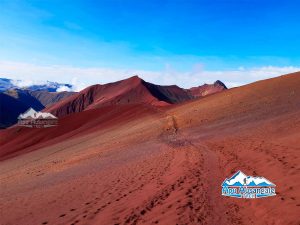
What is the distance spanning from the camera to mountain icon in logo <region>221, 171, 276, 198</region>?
1025 centimetres

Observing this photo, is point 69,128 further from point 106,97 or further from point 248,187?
point 106,97

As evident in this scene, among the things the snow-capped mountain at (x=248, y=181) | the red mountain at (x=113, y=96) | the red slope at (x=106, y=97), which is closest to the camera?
the snow-capped mountain at (x=248, y=181)

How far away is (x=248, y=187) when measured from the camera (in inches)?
424

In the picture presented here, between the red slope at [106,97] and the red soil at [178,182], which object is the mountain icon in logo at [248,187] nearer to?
the red soil at [178,182]

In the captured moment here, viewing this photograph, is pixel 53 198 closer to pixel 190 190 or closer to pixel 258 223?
pixel 190 190

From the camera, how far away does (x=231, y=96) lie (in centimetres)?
4853

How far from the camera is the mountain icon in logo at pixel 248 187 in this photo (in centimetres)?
1025

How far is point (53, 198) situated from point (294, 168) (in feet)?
34.8

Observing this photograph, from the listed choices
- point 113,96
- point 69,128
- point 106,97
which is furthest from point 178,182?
point 106,97

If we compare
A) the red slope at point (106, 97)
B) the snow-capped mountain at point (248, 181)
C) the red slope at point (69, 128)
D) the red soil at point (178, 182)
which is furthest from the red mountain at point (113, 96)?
the snow-capped mountain at point (248, 181)

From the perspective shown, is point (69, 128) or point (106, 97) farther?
point (106, 97)

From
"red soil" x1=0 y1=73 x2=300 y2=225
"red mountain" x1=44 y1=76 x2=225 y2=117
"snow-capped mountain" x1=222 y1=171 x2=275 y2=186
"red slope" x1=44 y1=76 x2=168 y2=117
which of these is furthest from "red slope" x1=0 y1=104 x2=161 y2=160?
"red mountain" x1=44 y1=76 x2=225 y2=117

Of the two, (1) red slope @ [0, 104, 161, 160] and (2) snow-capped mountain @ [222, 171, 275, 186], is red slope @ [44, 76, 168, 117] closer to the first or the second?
(1) red slope @ [0, 104, 161, 160]

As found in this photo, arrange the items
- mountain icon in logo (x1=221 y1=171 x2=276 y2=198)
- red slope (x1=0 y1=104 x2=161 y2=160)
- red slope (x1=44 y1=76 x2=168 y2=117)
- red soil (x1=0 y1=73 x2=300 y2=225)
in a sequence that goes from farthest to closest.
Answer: red slope (x1=44 y1=76 x2=168 y2=117) < red slope (x1=0 y1=104 x2=161 y2=160) < mountain icon in logo (x1=221 y1=171 x2=276 y2=198) < red soil (x1=0 y1=73 x2=300 y2=225)
